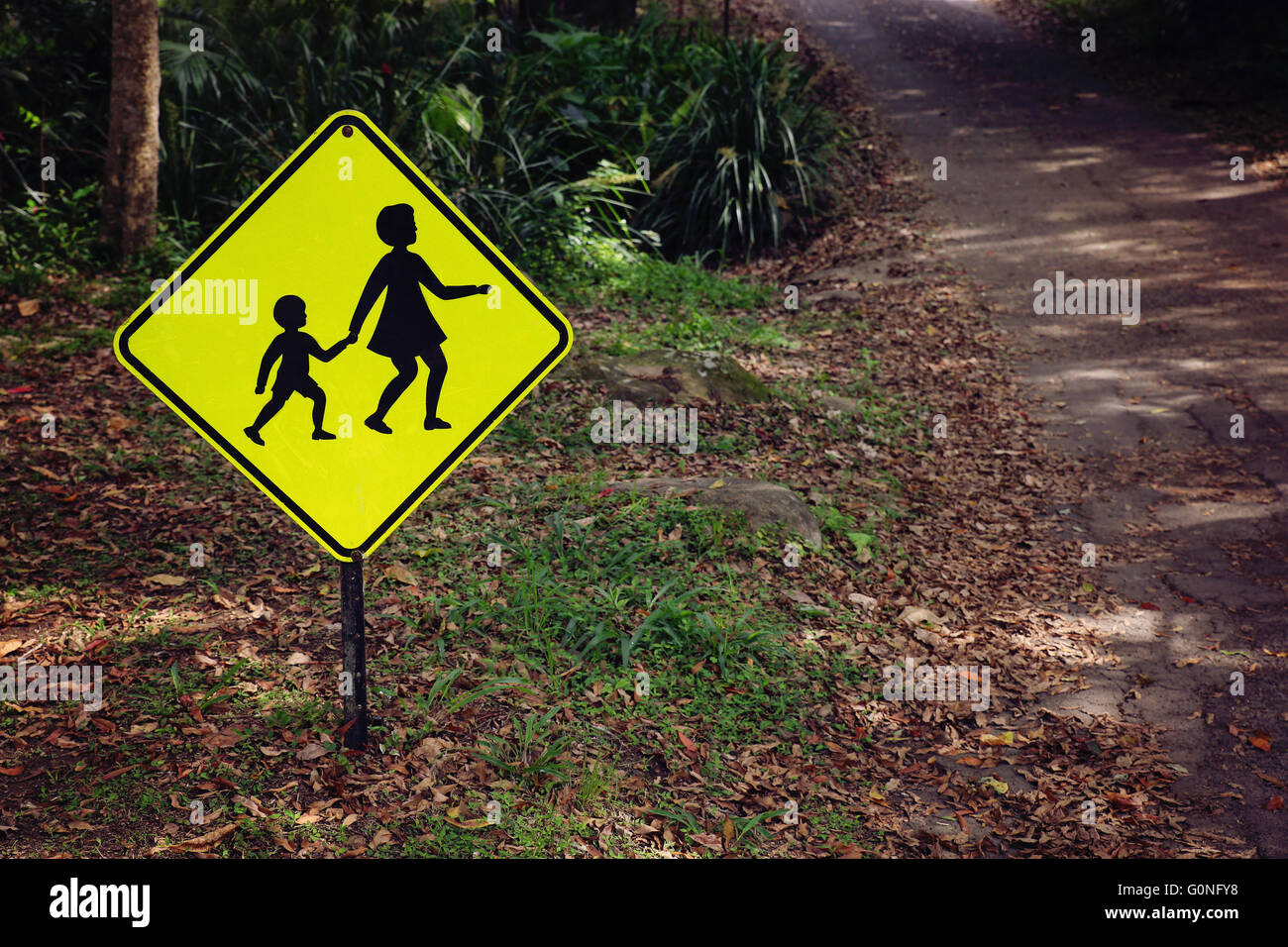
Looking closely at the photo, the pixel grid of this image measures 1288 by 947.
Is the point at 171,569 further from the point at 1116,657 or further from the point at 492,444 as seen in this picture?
the point at 1116,657

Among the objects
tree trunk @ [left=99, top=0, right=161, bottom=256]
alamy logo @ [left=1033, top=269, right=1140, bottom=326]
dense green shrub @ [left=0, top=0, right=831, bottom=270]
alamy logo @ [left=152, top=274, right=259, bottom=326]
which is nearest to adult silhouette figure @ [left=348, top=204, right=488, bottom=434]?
alamy logo @ [left=152, top=274, right=259, bottom=326]

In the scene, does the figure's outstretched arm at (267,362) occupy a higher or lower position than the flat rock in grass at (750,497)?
higher

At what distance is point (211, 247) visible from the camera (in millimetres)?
3227

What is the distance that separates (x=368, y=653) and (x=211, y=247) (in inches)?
77.5

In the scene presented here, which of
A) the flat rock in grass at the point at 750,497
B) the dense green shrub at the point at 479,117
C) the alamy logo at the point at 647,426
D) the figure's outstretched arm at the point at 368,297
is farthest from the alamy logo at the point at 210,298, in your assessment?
the dense green shrub at the point at 479,117

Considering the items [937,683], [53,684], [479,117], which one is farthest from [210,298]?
[479,117]

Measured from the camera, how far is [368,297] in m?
3.35

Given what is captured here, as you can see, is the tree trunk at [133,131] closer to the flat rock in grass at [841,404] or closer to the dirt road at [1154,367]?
the flat rock in grass at [841,404]

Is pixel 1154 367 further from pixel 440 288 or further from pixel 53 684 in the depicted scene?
pixel 53 684

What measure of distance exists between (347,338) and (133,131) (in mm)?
6188

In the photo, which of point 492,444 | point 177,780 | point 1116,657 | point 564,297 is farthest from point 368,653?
point 564,297

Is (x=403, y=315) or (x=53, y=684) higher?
(x=403, y=315)

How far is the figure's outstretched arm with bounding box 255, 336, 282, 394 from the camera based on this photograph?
10.7 feet

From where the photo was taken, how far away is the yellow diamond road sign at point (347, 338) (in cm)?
324
